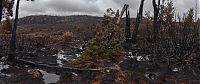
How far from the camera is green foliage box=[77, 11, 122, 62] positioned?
20998 mm

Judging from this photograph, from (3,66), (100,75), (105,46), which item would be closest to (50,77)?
(100,75)

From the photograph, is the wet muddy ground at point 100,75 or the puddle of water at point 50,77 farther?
the puddle of water at point 50,77

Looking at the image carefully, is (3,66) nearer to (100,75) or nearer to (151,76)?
(100,75)

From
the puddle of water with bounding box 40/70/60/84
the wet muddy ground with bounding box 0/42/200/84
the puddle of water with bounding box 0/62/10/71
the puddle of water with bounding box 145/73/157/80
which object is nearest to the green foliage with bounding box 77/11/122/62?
the wet muddy ground with bounding box 0/42/200/84

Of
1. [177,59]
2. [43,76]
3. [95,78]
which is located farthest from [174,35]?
[43,76]

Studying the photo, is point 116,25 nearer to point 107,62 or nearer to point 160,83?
point 107,62

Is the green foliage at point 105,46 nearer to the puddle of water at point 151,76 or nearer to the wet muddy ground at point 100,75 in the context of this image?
the wet muddy ground at point 100,75

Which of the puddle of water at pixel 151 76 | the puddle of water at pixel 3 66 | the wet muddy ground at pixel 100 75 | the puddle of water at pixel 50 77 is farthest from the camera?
the puddle of water at pixel 3 66

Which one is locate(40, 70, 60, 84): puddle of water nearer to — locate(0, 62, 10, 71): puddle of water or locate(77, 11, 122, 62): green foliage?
locate(77, 11, 122, 62): green foliage

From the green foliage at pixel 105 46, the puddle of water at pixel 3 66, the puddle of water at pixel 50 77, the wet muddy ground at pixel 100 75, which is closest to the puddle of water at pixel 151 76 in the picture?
the wet muddy ground at pixel 100 75

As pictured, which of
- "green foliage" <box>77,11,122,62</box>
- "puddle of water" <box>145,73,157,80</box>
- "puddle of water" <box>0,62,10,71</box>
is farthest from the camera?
"puddle of water" <box>0,62,10,71</box>

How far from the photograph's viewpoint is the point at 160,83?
58.7 ft

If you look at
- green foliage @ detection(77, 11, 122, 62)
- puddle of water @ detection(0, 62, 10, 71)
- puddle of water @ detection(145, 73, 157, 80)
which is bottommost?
puddle of water @ detection(145, 73, 157, 80)

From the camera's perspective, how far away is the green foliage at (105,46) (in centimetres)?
2100
